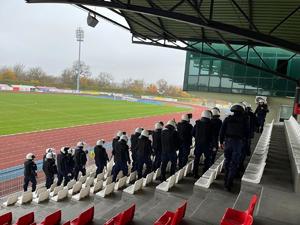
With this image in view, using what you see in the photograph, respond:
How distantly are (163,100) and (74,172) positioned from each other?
66.1m

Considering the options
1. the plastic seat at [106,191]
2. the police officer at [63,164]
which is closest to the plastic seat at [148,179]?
the plastic seat at [106,191]

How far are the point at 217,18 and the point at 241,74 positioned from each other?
38.9ft

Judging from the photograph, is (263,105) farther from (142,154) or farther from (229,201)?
(229,201)

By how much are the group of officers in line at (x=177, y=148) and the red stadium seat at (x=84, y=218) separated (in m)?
2.55

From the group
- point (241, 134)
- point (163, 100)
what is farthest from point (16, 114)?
point (163, 100)

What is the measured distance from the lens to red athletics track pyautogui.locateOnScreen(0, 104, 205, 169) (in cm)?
1857

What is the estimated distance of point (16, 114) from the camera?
34.6 meters

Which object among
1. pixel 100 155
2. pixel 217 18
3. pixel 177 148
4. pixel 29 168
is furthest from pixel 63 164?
pixel 217 18

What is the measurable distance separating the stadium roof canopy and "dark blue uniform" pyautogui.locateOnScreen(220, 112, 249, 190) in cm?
240

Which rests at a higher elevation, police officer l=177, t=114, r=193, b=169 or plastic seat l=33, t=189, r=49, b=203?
police officer l=177, t=114, r=193, b=169

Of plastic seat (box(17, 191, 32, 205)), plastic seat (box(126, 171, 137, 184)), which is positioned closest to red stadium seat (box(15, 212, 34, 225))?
plastic seat (box(17, 191, 32, 205))

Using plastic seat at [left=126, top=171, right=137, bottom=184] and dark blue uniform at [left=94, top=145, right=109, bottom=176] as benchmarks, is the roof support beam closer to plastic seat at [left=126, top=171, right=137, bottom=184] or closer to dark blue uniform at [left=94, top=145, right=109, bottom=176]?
plastic seat at [left=126, top=171, right=137, bottom=184]

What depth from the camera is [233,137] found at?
6.01 meters

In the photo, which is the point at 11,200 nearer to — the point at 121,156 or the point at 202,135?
the point at 121,156
